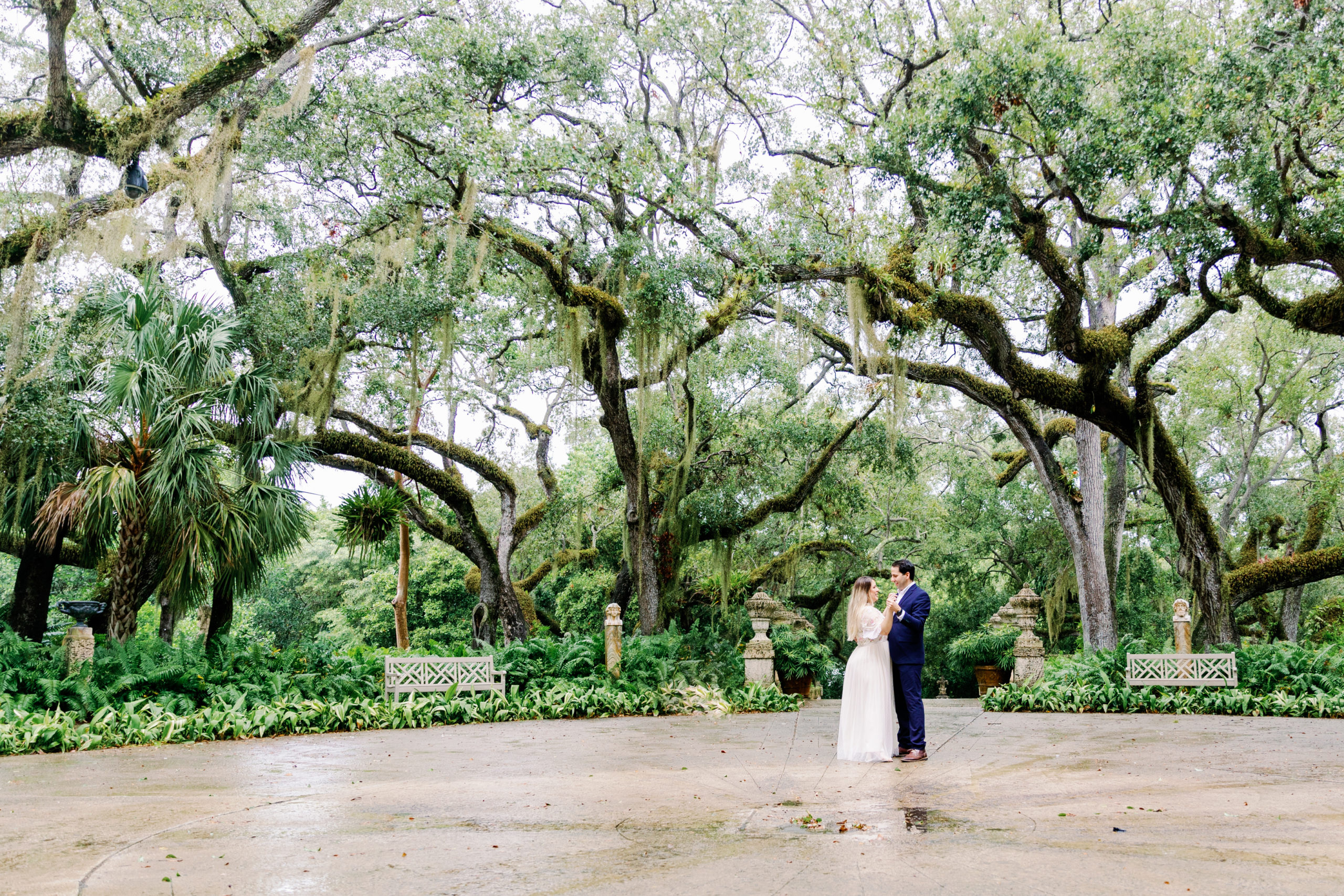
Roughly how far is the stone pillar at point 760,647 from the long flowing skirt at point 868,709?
19.6 feet

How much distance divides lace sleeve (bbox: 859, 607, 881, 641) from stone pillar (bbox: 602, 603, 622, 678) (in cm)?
538

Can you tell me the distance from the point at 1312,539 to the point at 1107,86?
9004 millimetres

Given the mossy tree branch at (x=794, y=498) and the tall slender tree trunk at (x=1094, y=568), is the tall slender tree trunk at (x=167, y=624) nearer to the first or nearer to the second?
the mossy tree branch at (x=794, y=498)

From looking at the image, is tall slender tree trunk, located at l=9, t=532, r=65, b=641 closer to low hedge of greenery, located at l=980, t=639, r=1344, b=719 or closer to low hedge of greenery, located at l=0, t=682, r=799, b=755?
low hedge of greenery, located at l=0, t=682, r=799, b=755

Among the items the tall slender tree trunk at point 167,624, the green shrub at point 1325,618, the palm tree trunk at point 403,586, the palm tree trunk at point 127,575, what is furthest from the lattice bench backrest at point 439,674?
the green shrub at point 1325,618

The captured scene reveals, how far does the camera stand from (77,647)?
28.2ft

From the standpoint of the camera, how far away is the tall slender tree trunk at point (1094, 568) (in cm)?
1455

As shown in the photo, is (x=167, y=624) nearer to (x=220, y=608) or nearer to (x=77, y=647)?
(x=220, y=608)

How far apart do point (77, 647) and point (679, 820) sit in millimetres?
7092

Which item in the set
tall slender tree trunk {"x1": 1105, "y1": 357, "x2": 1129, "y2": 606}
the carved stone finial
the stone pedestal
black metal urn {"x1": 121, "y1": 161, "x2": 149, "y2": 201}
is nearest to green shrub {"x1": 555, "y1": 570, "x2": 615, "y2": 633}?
the carved stone finial

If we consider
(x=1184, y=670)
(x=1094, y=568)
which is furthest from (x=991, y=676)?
(x=1184, y=670)

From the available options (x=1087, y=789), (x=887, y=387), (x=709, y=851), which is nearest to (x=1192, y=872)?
(x=709, y=851)

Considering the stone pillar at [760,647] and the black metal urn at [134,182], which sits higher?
the black metal urn at [134,182]

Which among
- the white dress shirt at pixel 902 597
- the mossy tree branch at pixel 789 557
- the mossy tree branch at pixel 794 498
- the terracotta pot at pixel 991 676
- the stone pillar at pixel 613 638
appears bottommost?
the terracotta pot at pixel 991 676
